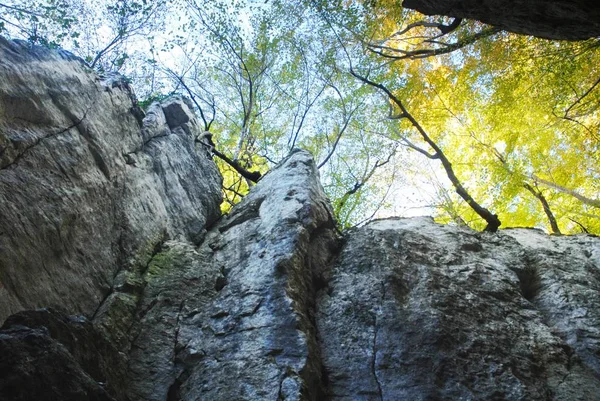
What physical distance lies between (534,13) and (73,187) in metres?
8.60

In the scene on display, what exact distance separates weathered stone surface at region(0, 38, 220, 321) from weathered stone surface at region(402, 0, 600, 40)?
22.6 ft

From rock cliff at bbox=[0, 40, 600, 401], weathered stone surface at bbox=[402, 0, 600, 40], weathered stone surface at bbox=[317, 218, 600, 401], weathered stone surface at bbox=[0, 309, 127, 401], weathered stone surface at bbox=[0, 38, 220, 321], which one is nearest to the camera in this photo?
weathered stone surface at bbox=[0, 309, 127, 401]

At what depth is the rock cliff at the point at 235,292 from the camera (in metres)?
5.71

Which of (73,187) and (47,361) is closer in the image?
(47,361)

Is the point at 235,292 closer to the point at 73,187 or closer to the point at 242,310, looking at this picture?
the point at 242,310

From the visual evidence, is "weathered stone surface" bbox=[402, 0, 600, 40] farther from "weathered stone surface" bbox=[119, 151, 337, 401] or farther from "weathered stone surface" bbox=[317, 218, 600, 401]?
"weathered stone surface" bbox=[119, 151, 337, 401]

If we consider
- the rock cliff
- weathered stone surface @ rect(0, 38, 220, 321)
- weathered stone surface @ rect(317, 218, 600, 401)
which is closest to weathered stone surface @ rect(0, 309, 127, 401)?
the rock cliff

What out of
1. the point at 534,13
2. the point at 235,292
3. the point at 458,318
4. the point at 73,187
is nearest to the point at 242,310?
the point at 235,292

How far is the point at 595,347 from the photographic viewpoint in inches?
275

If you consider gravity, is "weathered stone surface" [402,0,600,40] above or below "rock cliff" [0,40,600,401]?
above

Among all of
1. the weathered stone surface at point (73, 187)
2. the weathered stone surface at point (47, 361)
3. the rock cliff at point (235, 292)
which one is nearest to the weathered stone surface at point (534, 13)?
the rock cliff at point (235, 292)

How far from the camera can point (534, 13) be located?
783cm

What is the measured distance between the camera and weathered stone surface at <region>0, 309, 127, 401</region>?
3.87 m

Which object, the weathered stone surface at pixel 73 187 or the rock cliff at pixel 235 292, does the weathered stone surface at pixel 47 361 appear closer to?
the rock cliff at pixel 235 292
